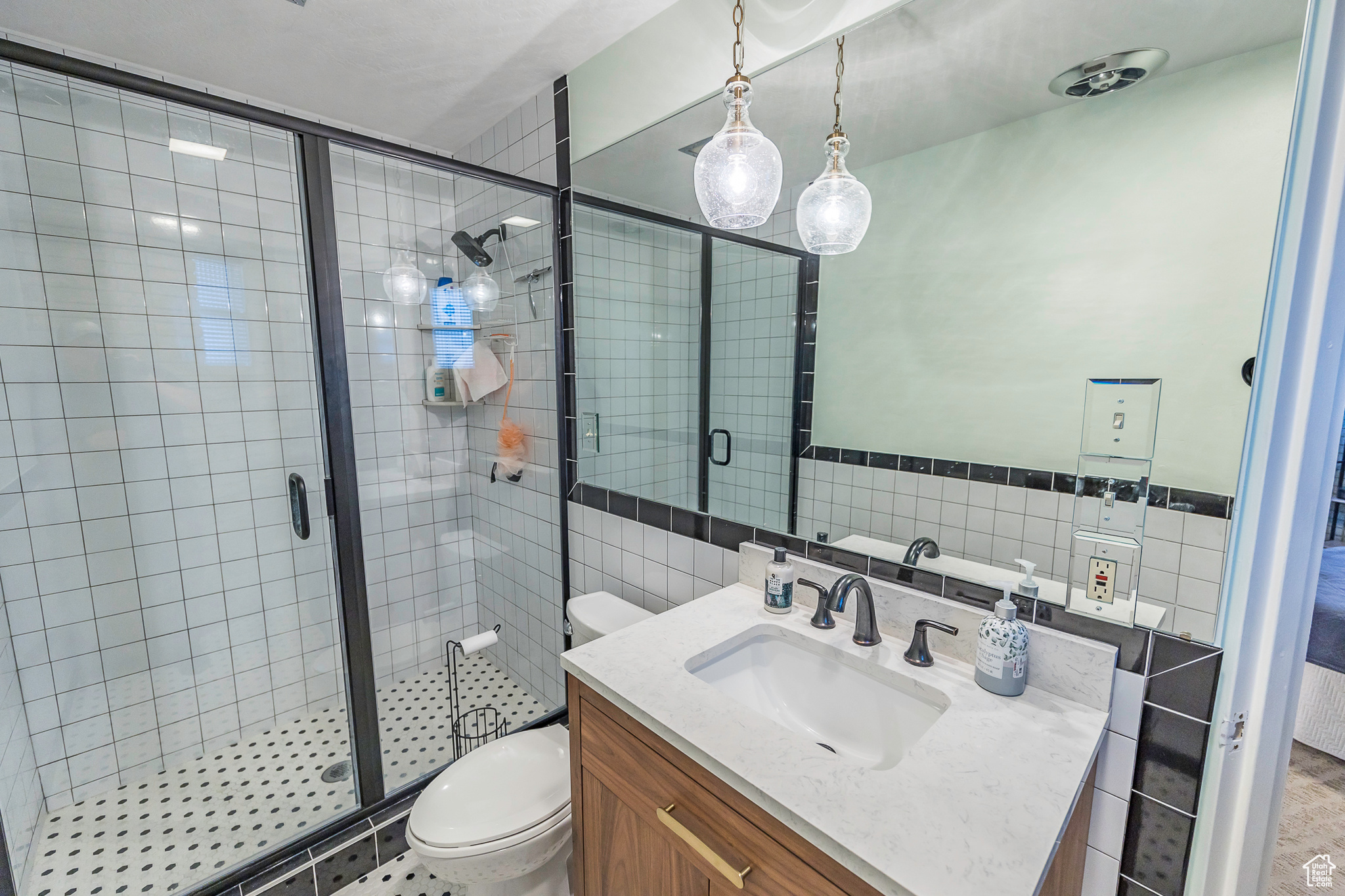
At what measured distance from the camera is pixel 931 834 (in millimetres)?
621

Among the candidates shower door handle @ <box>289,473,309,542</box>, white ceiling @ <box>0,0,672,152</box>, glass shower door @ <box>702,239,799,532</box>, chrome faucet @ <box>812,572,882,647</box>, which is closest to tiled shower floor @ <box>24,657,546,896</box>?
shower door handle @ <box>289,473,309,542</box>

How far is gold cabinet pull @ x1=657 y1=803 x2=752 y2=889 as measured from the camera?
0.74m

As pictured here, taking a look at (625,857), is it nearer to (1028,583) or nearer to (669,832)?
(669,832)

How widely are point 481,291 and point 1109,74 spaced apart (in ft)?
5.95

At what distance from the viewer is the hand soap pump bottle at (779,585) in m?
1.18

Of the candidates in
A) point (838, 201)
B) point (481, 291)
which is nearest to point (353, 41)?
point (481, 291)

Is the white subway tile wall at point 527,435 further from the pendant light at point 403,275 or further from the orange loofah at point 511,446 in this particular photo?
the pendant light at point 403,275

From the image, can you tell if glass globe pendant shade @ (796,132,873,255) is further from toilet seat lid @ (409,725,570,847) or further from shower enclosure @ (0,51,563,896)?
toilet seat lid @ (409,725,570,847)

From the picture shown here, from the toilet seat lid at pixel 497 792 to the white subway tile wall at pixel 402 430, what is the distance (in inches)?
19.9

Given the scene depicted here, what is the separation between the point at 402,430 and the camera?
1.92 meters

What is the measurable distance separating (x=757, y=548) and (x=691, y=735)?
59cm

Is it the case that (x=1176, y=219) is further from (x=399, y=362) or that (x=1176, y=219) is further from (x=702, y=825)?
(x=399, y=362)

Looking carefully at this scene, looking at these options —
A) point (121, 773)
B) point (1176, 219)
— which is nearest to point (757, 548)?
point (1176, 219)

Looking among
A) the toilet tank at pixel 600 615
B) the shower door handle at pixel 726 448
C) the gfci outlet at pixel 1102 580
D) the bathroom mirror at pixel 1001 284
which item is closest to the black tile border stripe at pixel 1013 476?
the bathroom mirror at pixel 1001 284
